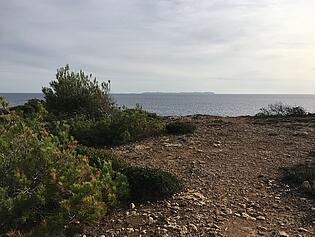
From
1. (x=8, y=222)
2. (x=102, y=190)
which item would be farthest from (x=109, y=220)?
(x=8, y=222)

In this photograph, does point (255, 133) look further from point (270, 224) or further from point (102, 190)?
point (102, 190)

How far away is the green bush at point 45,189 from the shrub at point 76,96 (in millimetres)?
9282

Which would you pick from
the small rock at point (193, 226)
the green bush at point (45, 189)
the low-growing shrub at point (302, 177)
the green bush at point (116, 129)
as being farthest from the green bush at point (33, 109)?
the low-growing shrub at point (302, 177)

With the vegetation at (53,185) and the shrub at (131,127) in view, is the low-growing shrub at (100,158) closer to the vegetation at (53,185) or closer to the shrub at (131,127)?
the vegetation at (53,185)

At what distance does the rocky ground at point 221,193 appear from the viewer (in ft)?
18.6

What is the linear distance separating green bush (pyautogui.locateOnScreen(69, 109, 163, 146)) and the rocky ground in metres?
0.57

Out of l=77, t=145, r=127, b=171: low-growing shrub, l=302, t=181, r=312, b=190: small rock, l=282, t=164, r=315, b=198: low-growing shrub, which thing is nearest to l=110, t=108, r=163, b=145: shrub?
l=77, t=145, r=127, b=171: low-growing shrub

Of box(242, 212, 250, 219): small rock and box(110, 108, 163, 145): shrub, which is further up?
box(110, 108, 163, 145): shrub

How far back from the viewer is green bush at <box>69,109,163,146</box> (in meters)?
11.2

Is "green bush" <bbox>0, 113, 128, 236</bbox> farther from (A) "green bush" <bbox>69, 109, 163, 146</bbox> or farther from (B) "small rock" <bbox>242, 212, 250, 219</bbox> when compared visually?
(A) "green bush" <bbox>69, 109, 163, 146</bbox>

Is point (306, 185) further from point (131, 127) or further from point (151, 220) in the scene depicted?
point (131, 127)

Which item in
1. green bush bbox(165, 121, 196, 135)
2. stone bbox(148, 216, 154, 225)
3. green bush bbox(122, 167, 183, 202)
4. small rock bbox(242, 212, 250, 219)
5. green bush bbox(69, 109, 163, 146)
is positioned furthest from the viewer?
green bush bbox(165, 121, 196, 135)

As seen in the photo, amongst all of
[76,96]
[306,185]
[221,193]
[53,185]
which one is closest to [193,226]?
[221,193]

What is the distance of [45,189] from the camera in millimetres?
5160
